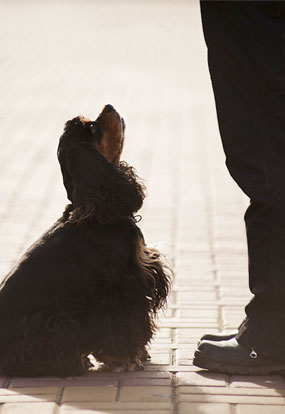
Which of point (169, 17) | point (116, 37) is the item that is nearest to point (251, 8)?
point (116, 37)

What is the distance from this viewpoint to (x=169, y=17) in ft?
80.6

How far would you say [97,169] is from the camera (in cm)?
358

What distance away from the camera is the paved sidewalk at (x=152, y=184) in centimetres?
342

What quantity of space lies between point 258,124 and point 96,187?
663 mm

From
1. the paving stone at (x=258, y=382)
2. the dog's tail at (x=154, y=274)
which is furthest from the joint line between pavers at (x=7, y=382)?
the paving stone at (x=258, y=382)

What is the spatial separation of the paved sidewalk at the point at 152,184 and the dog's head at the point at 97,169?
1.68ft

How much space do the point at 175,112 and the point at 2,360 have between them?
26.9 ft

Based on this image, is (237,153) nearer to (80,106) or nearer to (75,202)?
(75,202)

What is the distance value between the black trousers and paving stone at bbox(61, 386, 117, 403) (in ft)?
2.00

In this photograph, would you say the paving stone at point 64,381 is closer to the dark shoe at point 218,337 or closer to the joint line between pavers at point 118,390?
the joint line between pavers at point 118,390

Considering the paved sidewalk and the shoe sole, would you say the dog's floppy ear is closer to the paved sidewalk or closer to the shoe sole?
the paved sidewalk

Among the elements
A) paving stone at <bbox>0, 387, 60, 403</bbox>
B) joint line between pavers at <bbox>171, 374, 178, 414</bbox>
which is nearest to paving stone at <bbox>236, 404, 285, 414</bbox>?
joint line between pavers at <bbox>171, 374, 178, 414</bbox>

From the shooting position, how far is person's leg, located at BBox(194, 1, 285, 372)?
11.3 ft

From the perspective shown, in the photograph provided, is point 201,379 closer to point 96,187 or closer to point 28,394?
point 28,394
